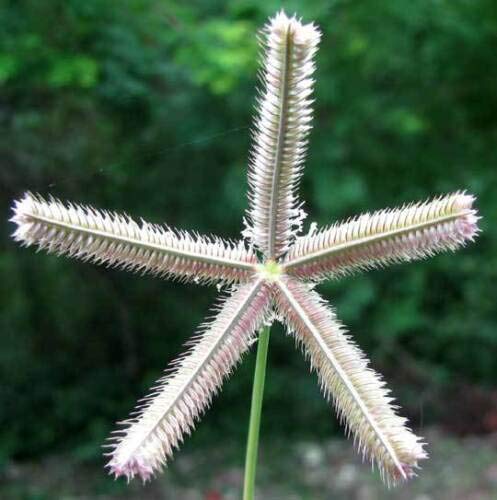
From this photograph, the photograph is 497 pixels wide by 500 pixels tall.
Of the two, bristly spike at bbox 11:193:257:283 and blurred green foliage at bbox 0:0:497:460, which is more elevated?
blurred green foliage at bbox 0:0:497:460

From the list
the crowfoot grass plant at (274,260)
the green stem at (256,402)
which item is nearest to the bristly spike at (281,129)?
the crowfoot grass plant at (274,260)

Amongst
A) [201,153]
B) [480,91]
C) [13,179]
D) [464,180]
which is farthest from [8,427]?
[480,91]

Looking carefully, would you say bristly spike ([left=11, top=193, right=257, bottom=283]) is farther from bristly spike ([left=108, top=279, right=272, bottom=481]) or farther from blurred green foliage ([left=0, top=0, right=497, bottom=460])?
blurred green foliage ([left=0, top=0, right=497, bottom=460])

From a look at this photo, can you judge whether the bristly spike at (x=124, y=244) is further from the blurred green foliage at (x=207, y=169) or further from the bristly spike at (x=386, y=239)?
the blurred green foliage at (x=207, y=169)

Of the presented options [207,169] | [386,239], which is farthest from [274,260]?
[207,169]

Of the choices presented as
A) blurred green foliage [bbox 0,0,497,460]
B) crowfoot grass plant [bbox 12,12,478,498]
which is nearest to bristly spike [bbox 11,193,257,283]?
crowfoot grass plant [bbox 12,12,478,498]

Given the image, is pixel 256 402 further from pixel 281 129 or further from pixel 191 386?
pixel 281 129

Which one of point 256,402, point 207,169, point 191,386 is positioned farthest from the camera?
point 207,169
